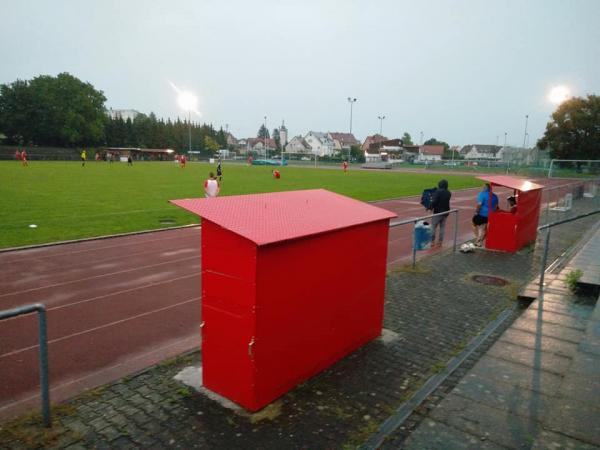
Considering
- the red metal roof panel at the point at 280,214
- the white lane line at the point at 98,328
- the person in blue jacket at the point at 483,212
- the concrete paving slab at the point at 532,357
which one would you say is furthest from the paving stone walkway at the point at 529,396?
the person in blue jacket at the point at 483,212

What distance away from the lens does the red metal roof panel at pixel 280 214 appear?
157 inches

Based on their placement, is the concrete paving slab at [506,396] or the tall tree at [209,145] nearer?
the concrete paving slab at [506,396]

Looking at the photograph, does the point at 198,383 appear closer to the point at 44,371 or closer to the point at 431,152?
the point at 44,371

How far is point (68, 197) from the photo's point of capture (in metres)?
20.6

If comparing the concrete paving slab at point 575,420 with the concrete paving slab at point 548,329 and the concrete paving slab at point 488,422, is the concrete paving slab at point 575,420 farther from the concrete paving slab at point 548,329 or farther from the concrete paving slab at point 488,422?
the concrete paving slab at point 548,329

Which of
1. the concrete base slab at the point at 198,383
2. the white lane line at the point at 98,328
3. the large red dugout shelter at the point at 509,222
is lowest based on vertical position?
the white lane line at the point at 98,328

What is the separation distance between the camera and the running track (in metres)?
4.98

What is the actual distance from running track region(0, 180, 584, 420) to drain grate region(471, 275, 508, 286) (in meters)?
2.14

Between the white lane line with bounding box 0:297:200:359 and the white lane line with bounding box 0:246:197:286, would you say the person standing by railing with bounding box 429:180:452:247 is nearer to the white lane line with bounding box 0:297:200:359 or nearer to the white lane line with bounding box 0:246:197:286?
the white lane line with bounding box 0:246:197:286

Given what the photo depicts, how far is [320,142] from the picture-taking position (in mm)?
141125

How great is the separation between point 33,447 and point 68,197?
63.8 feet

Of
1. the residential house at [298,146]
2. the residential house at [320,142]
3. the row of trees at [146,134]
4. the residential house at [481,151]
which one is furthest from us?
the residential house at [481,151]

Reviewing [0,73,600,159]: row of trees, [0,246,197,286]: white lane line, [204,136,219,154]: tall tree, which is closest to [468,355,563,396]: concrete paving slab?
[0,246,197,286]: white lane line

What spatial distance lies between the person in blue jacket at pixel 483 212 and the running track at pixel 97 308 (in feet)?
6.82
